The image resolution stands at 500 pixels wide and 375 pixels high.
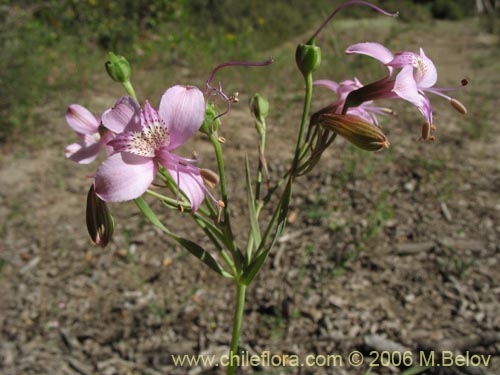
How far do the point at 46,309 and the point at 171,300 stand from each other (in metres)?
0.67

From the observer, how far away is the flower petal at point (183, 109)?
914 millimetres

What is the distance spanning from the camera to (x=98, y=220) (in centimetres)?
105

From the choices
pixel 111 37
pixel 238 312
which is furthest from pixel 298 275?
pixel 111 37

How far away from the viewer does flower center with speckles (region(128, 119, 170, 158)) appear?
0.93 m

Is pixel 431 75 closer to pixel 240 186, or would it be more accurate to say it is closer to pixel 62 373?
pixel 62 373

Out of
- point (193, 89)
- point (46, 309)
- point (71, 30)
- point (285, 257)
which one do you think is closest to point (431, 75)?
point (193, 89)

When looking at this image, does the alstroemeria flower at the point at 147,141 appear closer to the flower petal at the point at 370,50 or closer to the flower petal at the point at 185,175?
the flower petal at the point at 185,175

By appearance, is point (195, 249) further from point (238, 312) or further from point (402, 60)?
point (402, 60)

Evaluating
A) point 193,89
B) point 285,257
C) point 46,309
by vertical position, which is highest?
point 193,89

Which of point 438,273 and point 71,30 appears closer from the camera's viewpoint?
point 438,273

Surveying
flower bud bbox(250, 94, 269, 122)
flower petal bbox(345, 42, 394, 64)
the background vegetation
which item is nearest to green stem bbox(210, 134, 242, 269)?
flower bud bbox(250, 94, 269, 122)

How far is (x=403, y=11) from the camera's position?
10.3 meters

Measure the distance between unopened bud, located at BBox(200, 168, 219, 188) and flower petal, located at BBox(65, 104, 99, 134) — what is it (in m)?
0.36

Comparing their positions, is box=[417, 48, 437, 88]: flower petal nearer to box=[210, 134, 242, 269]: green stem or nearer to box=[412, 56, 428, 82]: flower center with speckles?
box=[412, 56, 428, 82]: flower center with speckles
